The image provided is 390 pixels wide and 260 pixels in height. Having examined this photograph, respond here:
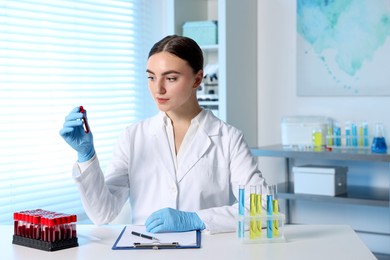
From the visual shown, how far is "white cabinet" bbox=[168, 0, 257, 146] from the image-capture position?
371cm

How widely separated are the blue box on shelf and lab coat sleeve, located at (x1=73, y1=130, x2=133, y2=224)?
164cm

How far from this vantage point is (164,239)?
1810 millimetres

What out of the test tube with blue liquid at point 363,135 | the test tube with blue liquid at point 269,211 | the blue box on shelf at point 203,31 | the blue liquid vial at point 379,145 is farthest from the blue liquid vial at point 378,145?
the test tube with blue liquid at point 269,211

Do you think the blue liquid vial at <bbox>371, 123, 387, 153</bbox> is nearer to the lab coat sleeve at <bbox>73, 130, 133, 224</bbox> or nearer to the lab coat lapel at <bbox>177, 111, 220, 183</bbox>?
the lab coat lapel at <bbox>177, 111, 220, 183</bbox>

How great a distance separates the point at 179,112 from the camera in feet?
7.48

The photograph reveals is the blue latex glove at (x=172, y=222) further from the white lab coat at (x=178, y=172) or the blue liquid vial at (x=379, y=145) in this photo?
the blue liquid vial at (x=379, y=145)

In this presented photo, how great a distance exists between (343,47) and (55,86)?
1744mm

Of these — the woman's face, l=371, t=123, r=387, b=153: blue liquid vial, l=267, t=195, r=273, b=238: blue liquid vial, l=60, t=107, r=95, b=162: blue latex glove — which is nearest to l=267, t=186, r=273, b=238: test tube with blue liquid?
l=267, t=195, r=273, b=238: blue liquid vial

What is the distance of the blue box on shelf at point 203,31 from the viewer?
3783mm

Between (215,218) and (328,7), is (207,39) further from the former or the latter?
(215,218)

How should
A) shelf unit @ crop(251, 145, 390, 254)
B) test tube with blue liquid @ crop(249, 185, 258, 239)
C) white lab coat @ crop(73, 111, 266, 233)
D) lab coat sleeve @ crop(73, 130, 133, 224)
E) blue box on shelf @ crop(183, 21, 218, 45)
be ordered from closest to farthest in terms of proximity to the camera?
test tube with blue liquid @ crop(249, 185, 258, 239) → lab coat sleeve @ crop(73, 130, 133, 224) → white lab coat @ crop(73, 111, 266, 233) → shelf unit @ crop(251, 145, 390, 254) → blue box on shelf @ crop(183, 21, 218, 45)

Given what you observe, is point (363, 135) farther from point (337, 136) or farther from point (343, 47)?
point (343, 47)

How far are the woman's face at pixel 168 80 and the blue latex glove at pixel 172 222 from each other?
40cm

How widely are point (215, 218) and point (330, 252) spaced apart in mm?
382
